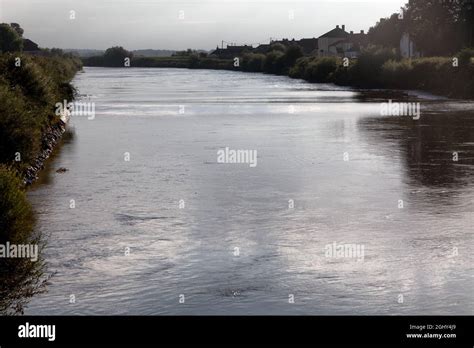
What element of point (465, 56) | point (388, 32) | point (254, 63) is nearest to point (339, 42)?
point (254, 63)

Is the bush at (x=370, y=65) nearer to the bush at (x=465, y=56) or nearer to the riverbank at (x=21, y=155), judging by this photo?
the bush at (x=465, y=56)

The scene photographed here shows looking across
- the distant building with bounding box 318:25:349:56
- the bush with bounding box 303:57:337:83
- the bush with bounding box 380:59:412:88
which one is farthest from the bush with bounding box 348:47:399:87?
the distant building with bounding box 318:25:349:56

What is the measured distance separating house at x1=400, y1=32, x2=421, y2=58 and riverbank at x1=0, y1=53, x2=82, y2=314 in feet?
250

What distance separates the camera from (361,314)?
10250mm

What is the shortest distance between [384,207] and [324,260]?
15.1ft

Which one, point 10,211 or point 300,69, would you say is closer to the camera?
point 10,211

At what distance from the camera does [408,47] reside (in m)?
118

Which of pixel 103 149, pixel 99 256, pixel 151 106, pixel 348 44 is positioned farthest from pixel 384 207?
pixel 348 44

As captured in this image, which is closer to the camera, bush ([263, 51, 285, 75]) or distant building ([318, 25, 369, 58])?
bush ([263, 51, 285, 75])

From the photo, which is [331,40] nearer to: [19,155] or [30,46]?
[30,46]

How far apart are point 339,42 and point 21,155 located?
162472 mm

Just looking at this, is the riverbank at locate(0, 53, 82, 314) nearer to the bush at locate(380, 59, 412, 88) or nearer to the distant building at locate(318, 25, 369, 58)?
the bush at locate(380, 59, 412, 88)

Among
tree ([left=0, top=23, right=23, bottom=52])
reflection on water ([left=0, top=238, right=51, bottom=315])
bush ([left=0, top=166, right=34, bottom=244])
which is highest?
tree ([left=0, top=23, right=23, bottom=52])

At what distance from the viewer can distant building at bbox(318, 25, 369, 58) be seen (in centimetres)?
17162
